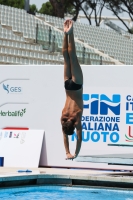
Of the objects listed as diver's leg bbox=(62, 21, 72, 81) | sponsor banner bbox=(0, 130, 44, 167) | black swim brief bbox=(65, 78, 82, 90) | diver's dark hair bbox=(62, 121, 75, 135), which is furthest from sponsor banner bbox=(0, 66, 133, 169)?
diver's leg bbox=(62, 21, 72, 81)

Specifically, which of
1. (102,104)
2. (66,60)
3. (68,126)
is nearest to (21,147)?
(102,104)

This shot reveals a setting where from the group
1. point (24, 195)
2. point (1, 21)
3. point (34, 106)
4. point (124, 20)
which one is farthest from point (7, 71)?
point (124, 20)

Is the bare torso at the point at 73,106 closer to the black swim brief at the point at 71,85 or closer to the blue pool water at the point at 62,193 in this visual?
the black swim brief at the point at 71,85

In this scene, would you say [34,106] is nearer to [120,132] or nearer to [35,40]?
[120,132]

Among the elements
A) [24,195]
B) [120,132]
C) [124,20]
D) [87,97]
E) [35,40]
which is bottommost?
[24,195]

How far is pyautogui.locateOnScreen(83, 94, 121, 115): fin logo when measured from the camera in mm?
9812

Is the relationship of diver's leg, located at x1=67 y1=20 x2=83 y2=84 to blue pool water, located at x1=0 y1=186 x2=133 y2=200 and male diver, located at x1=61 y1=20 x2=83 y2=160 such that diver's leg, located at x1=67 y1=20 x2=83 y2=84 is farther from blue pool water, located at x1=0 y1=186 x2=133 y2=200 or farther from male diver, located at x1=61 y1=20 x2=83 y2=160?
blue pool water, located at x1=0 y1=186 x2=133 y2=200

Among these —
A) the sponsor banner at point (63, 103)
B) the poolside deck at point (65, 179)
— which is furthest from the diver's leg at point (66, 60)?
the sponsor banner at point (63, 103)

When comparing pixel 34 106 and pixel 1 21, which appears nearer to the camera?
pixel 34 106

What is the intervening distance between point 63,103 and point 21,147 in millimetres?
1265

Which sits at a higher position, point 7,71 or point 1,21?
Result: point 1,21

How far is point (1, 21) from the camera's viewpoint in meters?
20.4

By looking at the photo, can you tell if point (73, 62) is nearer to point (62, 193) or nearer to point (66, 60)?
point (66, 60)

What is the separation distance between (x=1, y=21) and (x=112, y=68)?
37.4 feet
